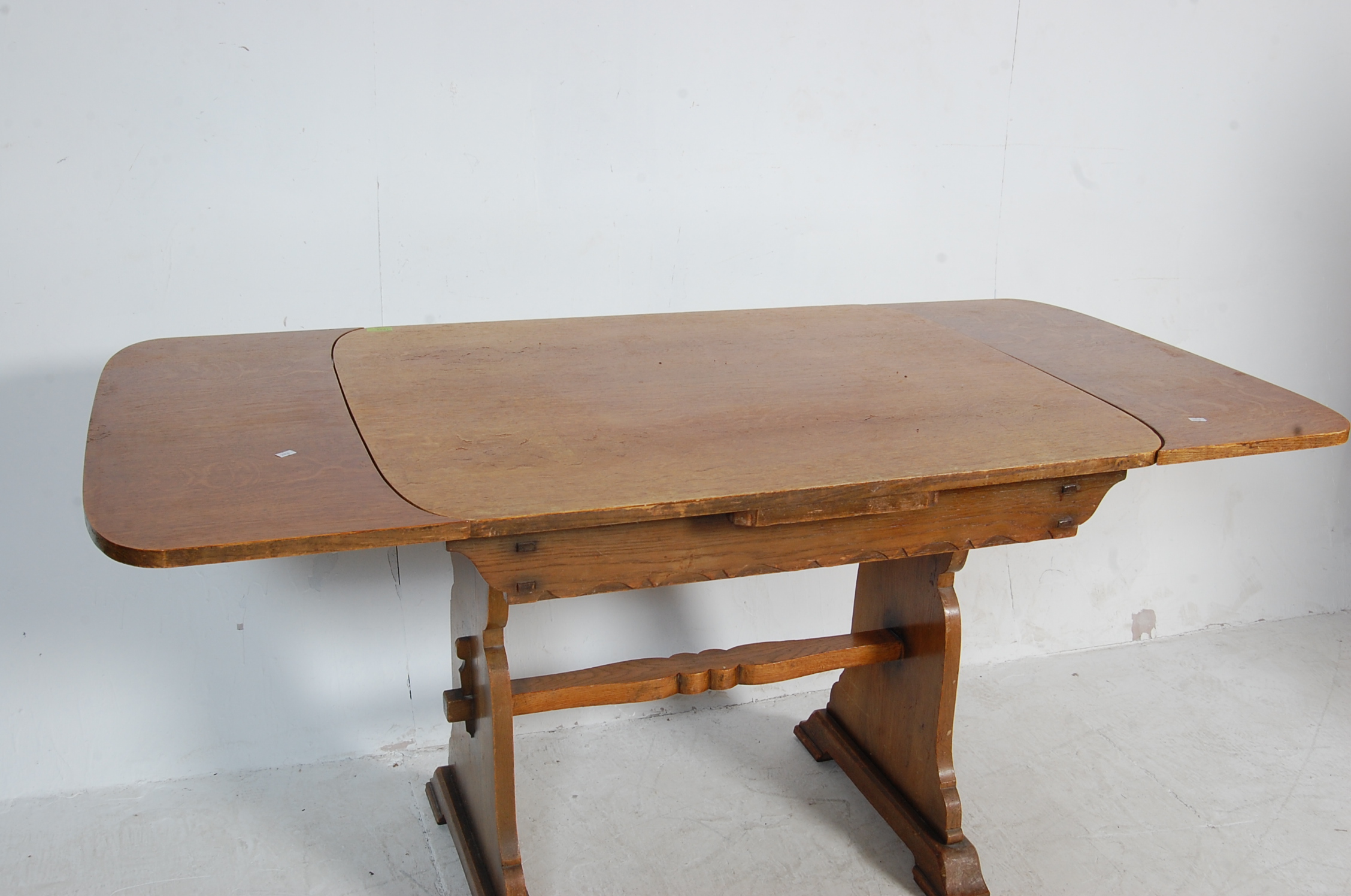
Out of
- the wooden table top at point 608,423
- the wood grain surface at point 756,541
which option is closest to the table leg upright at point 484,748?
the wood grain surface at point 756,541

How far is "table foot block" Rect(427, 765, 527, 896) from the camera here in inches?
73.3

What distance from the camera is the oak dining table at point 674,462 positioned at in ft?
4.44

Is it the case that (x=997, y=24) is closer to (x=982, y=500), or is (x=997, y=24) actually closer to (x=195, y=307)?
(x=982, y=500)

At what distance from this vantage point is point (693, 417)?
1.65 m

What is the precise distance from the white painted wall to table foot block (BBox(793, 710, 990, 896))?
0.31m

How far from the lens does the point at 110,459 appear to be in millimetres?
1392

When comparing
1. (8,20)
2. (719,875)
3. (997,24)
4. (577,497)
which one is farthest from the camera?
(997,24)

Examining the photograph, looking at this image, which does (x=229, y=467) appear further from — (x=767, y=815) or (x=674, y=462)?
(x=767, y=815)

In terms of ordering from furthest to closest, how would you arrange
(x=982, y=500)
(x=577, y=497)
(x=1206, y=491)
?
(x=1206, y=491)
(x=982, y=500)
(x=577, y=497)

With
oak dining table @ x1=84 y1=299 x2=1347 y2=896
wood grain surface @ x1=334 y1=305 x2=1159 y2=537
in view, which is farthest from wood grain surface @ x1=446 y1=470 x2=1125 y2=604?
wood grain surface @ x1=334 y1=305 x2=1159 y2=537

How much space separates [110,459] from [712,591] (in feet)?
5.05

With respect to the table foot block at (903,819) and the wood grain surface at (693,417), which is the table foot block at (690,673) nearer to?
the table foot block at (903,819)

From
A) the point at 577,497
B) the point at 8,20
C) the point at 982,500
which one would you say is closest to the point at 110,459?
the point at 577,497

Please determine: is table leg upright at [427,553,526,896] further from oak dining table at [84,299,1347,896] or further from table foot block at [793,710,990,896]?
table foot block at [793,710,990,896]
